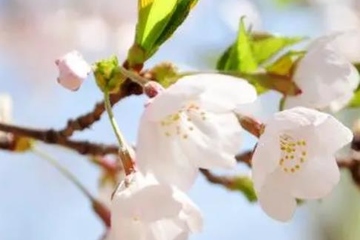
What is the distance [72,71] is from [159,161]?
91 millimetres

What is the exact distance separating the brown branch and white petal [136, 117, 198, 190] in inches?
6.3

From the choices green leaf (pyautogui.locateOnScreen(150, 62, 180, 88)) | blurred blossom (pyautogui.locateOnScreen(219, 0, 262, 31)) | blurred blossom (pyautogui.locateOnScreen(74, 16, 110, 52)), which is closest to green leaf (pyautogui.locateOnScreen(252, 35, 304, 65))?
green leaf (pyautogui.locateOnScreen(150, 62, 180, 88))

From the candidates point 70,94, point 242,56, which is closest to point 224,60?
point 242,56

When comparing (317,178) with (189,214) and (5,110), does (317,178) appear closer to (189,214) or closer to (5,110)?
(189,214)

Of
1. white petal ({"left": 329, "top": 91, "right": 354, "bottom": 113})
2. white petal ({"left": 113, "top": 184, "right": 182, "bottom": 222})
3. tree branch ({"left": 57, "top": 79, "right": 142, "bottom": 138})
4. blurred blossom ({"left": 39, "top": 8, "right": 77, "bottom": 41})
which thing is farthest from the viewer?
blurred blossom ({"left": 39, "top": 8, "right": 77, "bottom": 41})

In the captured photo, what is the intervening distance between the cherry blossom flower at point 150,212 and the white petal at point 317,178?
0.32ft

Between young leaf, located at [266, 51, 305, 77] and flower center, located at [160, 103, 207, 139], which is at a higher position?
flower center, located at [160, 103, 207, 139]

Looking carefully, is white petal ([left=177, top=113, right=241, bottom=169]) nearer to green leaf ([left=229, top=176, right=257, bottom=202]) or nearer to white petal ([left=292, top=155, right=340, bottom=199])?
white petal ([left=292, top=155, right=340, bottom=199])

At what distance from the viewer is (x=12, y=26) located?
2.19 m

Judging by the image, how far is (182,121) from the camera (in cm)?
82

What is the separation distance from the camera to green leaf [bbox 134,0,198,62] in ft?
2.70

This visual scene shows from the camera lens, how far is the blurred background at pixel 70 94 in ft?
6.91

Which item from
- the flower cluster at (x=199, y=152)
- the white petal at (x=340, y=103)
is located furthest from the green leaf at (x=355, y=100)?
the flower cluster at (x=199, y=152)

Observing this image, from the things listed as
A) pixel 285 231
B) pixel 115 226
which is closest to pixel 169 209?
pixel 115 226
